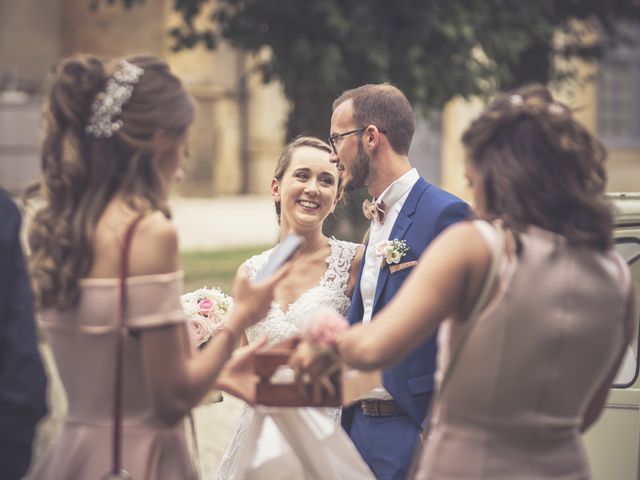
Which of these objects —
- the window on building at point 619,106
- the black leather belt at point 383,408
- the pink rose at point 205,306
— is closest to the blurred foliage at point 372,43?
the pink rose at point 205,306

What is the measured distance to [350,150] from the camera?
4.65 metres

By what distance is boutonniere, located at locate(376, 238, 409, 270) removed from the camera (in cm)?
454

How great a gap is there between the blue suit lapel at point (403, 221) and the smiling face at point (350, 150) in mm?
177

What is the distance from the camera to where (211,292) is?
16.4ft

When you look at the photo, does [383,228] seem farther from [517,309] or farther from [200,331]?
[517,309]

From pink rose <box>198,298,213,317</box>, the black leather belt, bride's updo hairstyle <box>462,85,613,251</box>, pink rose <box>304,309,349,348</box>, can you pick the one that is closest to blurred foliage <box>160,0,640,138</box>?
pink rose <box>198,298,213,317</box>

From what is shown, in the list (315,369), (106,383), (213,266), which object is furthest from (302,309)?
(213,266)

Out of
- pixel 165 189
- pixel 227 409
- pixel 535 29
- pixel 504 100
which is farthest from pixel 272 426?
pixel 535 29

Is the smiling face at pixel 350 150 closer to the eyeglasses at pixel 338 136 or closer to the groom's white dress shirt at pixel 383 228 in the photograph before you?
the eyeglasses at pixel 338 136

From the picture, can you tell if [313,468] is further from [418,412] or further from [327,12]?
[327,12]

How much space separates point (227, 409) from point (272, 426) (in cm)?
663

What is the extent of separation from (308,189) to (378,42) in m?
8.70

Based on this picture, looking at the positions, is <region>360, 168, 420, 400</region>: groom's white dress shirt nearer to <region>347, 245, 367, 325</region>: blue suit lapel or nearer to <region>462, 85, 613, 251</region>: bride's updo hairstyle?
<region>347, 245, 367, 325</region>: blue suit lapel

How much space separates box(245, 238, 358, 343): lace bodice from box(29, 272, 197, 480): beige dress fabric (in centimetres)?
188
